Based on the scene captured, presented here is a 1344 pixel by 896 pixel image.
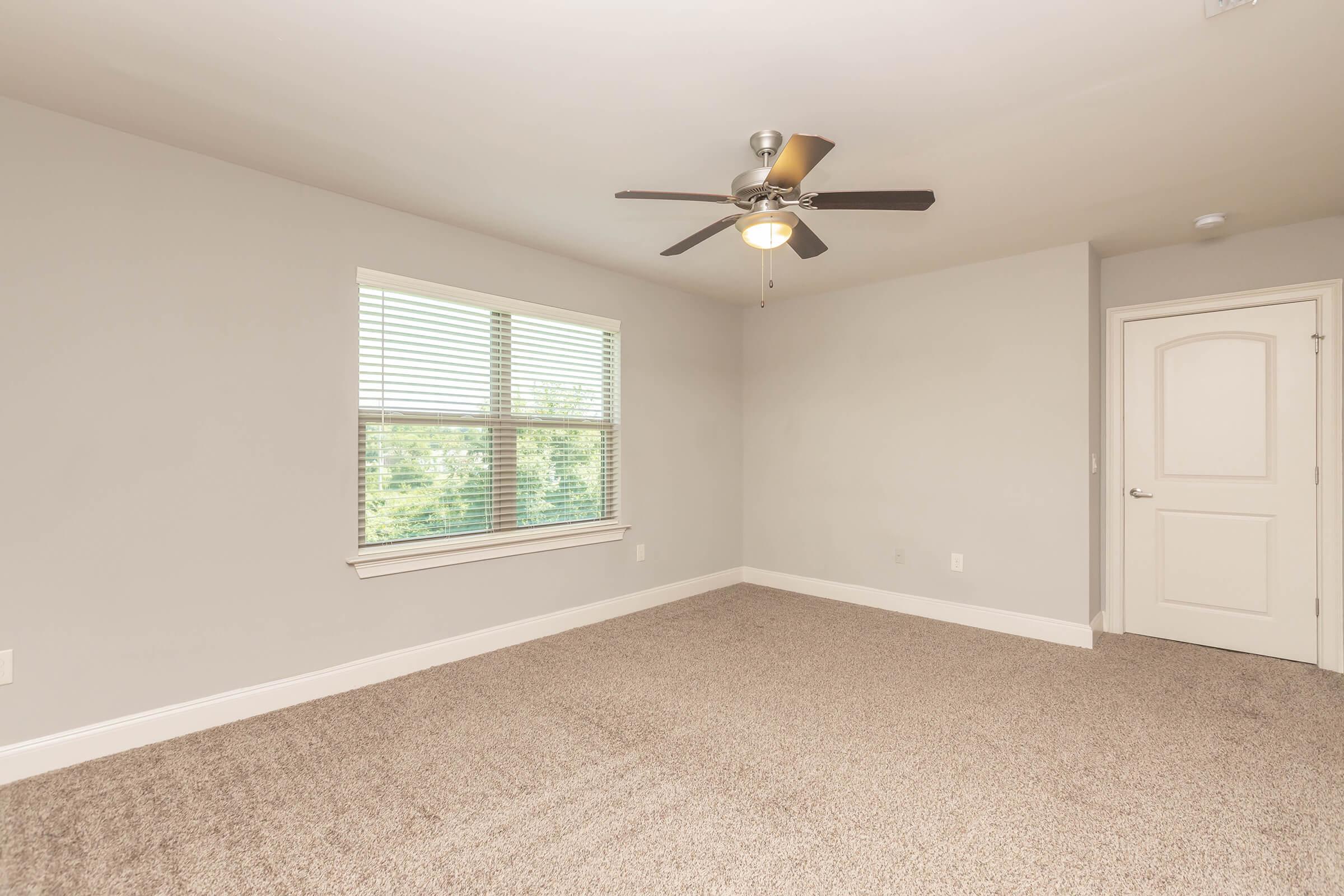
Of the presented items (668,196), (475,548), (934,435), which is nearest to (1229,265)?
(934,435)

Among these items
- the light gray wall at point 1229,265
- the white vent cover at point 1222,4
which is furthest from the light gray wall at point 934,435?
the white vent cover at point 1222,4

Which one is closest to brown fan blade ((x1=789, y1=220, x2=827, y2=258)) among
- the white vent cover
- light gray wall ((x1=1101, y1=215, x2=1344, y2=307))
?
the white vent cover

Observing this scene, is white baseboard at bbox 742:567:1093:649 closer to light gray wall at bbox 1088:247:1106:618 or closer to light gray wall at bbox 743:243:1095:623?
light gray wall at bbox 743:243:1095:623

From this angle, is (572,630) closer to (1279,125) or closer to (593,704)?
(593,704)

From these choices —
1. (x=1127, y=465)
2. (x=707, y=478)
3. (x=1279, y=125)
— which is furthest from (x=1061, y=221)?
(x=707, y=478)

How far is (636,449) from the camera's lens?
4.39 m

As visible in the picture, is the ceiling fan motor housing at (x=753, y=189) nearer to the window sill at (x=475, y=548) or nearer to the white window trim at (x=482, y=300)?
the white window trim at (x=482, y=300)

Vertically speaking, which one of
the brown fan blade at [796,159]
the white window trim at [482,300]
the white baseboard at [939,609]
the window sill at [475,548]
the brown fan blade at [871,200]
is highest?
the brown fan blade at [796,159]

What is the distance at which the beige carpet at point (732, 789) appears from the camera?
1.69m

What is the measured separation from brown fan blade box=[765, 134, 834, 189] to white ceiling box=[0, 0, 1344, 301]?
32 centimetres

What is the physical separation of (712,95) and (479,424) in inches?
85.1

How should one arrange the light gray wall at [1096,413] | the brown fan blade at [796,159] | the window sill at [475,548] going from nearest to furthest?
the brown fan blade at [796,159], the window sill at [475,548], the light gray wall at [1096,413]

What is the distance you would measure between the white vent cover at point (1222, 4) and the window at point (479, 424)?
3.15m

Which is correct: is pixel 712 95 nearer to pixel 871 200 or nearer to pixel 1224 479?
pixel 871 200
